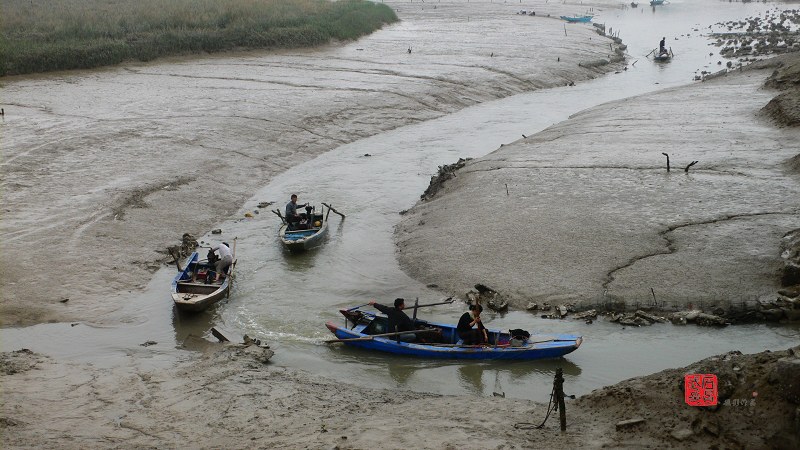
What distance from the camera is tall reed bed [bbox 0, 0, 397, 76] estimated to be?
1592 inches

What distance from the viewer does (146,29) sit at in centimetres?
4662

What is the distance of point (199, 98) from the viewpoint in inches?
1390

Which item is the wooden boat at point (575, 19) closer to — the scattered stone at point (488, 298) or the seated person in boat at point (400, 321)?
the scattered stone at point (488, 298)

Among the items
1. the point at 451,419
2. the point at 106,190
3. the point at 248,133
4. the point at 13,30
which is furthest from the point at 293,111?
the point at 451,419

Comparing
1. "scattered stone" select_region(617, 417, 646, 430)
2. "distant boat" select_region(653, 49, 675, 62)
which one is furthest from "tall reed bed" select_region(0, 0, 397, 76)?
"scattered stone" select_region(617, 417, 646, 430)

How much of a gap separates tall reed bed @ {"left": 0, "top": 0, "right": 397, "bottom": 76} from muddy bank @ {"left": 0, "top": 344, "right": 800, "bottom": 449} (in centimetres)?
2980

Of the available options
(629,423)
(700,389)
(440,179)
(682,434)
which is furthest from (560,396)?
(440,179)

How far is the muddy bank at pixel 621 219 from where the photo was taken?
16828 millimetres

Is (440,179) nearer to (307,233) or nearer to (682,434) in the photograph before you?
(307,233)

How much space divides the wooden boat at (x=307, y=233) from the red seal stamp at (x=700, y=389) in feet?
39.4

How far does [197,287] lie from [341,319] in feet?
11.3

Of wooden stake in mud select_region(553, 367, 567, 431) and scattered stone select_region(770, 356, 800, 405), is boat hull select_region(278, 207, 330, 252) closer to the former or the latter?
wooden stake in mud select_region(553, 367, 567, 431)

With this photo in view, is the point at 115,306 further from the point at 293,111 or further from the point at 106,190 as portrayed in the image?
the point at 293,111

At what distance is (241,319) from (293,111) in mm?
18646
